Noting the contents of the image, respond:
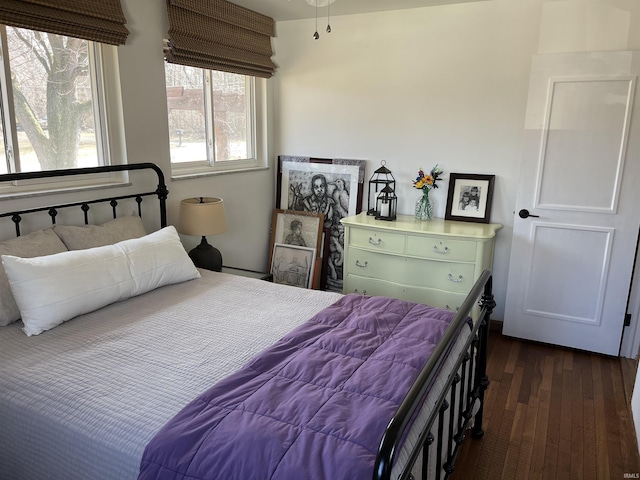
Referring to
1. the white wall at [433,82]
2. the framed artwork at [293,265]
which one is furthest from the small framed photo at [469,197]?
the framed artwork at [293,265]

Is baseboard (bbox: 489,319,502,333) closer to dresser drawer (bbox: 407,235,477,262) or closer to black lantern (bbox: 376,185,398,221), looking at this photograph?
dresser drawer (bbox: 407,235,477,262)

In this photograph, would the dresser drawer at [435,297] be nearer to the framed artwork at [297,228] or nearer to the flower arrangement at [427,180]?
the flower arrangement at [427,180]

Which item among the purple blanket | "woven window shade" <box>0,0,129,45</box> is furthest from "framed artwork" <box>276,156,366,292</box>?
the purple blanket

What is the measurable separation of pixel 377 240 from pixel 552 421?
156 cm

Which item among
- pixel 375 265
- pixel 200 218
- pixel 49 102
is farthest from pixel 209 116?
pixel 375 265

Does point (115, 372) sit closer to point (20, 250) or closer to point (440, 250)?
point (20, 250)

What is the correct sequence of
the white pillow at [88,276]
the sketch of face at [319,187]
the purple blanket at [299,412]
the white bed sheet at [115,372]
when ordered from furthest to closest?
the sketch of face at [319,187] < the white pillow at [88,276] < the white bed sheet at [115,372] < the purple blanket at [299,412]

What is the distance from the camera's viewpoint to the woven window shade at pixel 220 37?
10.1 ft

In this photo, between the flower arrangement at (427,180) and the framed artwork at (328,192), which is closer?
the flower arrangement at (427,180)

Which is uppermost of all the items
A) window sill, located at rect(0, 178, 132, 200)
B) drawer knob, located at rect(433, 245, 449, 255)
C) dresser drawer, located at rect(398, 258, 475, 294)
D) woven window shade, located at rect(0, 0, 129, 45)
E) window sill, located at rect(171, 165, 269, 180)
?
woven window shade, located at rect(0, 0, 129, 45)

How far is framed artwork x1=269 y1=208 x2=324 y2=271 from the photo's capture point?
4.05m

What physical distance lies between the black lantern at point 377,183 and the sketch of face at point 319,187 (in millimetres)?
404

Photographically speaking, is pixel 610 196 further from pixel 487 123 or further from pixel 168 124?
pixel 168 124

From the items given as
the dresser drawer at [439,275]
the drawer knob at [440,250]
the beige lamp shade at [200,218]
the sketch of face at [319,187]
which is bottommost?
the dresser drawer at [439,275]
